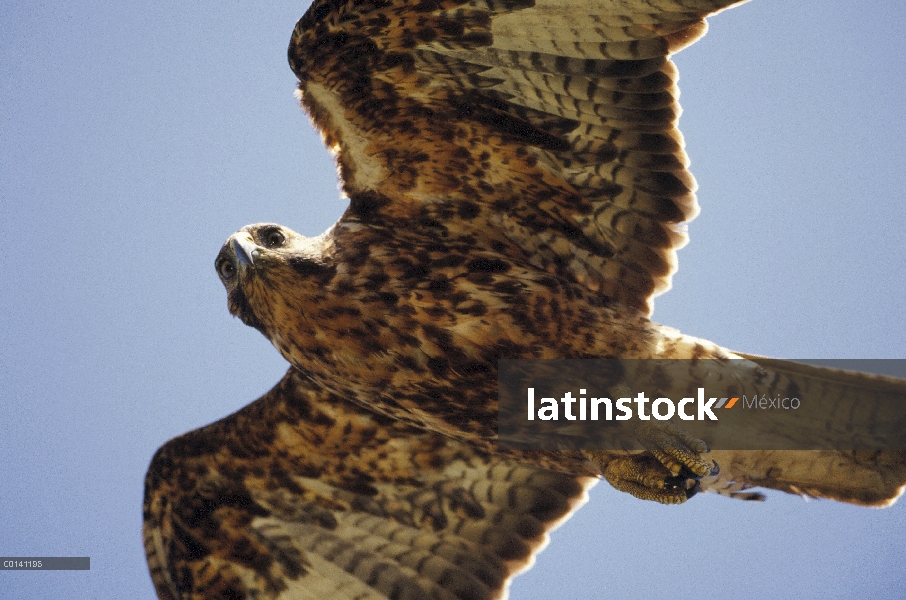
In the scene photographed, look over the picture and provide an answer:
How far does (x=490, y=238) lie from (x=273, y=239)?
104cm

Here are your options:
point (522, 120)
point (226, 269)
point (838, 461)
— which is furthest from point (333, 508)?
point (838, 461)

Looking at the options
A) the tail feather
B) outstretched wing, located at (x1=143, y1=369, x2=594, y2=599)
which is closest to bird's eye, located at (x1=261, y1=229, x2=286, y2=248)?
outstretched wing, located at (x1=143, y1=369, x2=594, y2=599)

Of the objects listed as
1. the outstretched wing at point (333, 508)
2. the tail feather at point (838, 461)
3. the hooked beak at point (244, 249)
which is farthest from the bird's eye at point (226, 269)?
the tail feather at point (838, 461)

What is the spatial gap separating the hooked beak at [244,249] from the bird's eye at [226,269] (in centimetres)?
12

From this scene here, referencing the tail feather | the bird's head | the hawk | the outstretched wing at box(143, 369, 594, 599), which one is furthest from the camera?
the outstretched wing at box(143, 369, 594, 599)

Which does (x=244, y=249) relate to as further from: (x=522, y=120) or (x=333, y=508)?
(x=333, y=508)

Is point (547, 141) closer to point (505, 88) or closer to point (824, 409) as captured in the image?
point (505, 88)

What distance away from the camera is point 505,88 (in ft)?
13.0

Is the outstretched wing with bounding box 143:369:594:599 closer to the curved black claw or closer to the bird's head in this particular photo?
the bird's head

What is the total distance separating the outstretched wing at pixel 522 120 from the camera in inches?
147

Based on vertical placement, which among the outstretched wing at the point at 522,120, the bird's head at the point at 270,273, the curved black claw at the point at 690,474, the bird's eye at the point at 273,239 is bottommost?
the curved black claw at the point at 690,474

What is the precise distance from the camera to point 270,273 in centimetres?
404

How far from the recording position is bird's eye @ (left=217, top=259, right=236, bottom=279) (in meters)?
4.29

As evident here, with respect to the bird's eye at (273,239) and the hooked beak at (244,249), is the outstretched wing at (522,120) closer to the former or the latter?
the bird's eye at (273,239)
